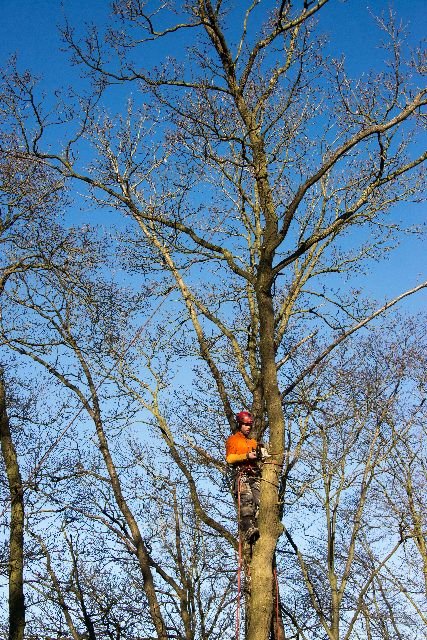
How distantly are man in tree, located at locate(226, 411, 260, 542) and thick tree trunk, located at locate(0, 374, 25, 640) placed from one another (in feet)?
13.4

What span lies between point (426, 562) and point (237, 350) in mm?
9325

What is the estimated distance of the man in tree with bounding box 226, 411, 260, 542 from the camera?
6.57 m

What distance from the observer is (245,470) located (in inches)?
267

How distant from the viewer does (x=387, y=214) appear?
858 cm

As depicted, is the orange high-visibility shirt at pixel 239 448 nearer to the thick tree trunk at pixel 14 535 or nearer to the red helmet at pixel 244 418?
the red helmet at pixel 244 418

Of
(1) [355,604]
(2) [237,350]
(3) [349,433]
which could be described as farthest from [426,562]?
(2) [237,350]

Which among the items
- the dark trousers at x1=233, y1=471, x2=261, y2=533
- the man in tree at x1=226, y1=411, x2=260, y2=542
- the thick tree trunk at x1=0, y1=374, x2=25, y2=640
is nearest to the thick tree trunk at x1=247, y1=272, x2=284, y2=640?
the man in tree at x1=226, y1=411, x2=260, y2=542

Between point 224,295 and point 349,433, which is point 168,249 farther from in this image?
point 349,433

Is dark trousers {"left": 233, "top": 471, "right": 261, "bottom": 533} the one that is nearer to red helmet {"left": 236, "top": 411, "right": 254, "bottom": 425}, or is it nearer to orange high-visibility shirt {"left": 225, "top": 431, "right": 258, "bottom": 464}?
orange high-visibility shirt {"left": 225, "top": 431, "right": 258, "bottom": 464}

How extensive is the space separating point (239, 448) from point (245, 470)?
0.35 meters

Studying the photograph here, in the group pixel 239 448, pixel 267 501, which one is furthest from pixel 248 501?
pixel 267 501

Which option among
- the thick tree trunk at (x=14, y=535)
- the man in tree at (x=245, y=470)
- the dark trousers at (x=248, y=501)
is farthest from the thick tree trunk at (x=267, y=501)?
the thick tree trunk at (x=14, y=535)

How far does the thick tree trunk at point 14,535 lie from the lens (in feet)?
30.0

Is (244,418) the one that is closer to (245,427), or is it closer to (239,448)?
(245,427)
